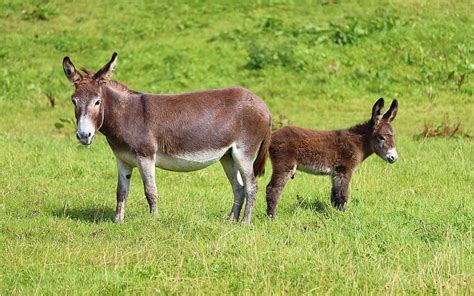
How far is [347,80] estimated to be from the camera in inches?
906

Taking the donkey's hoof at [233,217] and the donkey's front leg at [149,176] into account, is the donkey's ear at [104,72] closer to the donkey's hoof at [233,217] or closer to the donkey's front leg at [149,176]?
the donkey's front leg at [149,176]

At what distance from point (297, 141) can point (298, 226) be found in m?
1.66

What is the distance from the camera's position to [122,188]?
35.1ft

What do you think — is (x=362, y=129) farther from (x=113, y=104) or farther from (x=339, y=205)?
(x=113, y=104)

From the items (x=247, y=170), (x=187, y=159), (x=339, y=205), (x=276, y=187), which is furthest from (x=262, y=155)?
(x=339, y=205)

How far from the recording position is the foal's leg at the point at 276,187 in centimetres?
1091

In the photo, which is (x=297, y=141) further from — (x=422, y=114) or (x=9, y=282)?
(x=422, y=114)

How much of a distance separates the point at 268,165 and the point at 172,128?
4.56 meters

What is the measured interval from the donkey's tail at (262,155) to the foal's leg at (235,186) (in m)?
0.25

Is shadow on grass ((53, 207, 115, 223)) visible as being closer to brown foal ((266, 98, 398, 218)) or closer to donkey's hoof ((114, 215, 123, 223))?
donkey's hoof ((114, 215, 123, 223))

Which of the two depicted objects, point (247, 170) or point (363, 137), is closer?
point (247, 170)

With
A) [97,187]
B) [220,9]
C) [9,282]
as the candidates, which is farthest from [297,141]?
[220,9]

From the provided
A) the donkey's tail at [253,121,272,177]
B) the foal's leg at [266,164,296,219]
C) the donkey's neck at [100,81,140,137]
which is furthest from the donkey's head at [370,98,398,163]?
the donkey's neck at [100,81,140,137]

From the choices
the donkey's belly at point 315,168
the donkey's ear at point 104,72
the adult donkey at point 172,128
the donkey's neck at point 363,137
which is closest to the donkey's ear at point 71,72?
the adult donkey at point 172,128
